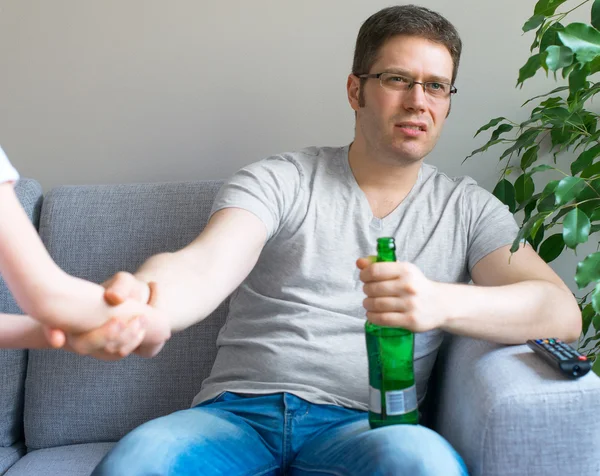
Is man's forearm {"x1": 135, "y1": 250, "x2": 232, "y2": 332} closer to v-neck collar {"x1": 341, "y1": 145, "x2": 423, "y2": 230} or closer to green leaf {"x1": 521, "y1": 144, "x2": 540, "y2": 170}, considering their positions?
v-neck collar {"x1": 341, "y1": 145, "x2": 423, "y2": 230}

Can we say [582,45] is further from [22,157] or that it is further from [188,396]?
[22,157]

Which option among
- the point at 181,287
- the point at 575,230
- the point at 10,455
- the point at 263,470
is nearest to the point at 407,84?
the point at 575,230

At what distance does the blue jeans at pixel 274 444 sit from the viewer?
105cm

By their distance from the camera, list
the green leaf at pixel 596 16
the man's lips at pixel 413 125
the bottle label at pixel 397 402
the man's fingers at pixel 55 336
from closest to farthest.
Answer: the man's fingers at pixel 55 336
the bottle label at pixel 397 402
the green leaf at pixel 596 16
the man's lips at pixel 413 125

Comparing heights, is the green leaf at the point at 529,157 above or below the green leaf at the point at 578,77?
below

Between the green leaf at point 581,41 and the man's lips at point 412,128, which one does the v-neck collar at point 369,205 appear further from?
the green leaf at point 581,41

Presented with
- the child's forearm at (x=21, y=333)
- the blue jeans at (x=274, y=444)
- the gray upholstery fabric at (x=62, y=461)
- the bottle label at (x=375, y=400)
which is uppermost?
the child's forearm at (x=21, y=333)

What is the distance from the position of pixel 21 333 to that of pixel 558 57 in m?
0.96

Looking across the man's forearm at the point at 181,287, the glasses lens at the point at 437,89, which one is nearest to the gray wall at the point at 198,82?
the glasses lens at the point at 437,89

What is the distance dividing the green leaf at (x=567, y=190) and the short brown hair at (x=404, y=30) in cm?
43

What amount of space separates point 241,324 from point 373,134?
50cm

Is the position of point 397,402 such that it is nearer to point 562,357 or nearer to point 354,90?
point 562,357

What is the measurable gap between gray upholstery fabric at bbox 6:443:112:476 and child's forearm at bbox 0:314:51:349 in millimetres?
639

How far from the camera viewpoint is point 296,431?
1298 mm
